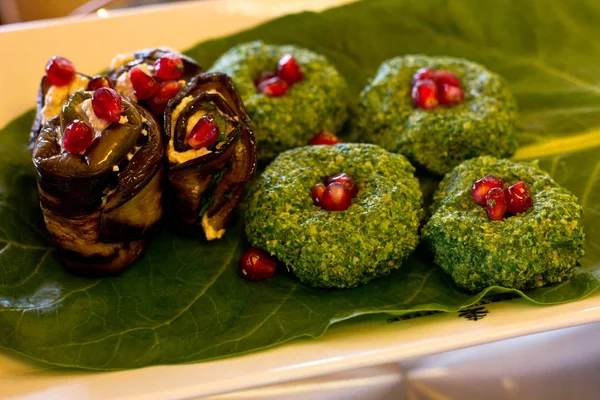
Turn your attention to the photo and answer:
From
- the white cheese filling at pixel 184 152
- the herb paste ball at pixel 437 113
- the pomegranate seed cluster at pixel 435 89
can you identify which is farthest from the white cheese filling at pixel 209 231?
the pomegranate seed cluster at pixel 435 89

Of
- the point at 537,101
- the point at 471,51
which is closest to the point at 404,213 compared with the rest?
the point at 537,101

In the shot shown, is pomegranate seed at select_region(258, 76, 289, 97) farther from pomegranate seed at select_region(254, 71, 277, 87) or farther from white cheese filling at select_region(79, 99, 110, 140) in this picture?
white cheese filling at select_region(79, 99, 110, 140)

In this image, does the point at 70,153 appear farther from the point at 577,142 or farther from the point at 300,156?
the point at 577,142

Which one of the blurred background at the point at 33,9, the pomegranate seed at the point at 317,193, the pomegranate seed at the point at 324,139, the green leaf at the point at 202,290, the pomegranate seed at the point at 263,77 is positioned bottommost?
the blurred background at the point at 33,9

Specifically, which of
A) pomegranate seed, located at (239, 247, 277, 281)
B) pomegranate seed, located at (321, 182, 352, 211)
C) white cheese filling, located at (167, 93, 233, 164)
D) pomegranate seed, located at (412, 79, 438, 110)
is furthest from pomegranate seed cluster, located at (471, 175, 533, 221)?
white cheese filling, located at (167, 93, 233, 164)

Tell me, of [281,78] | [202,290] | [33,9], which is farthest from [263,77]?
[33,9]

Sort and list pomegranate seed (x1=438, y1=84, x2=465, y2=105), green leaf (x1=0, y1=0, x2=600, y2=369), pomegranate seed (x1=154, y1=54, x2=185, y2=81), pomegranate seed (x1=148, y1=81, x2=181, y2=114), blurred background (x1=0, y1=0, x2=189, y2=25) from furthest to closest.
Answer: blurred background (x1=0, y1=0, x2=189, y2=25), pomegranate seed (x1=438, y1=84, x2=465, y2=105), pomegranate seed (x1=154, y1=54, x2=185, y2=81), pomegranate seed (x1=148, y1=81, x2=181, y2=114), green leaf (x1=0, y1=0, x2=600, y2=369)

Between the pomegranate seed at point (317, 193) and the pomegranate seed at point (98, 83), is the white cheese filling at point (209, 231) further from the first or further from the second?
the pomegranate seed at point (98, 83)
